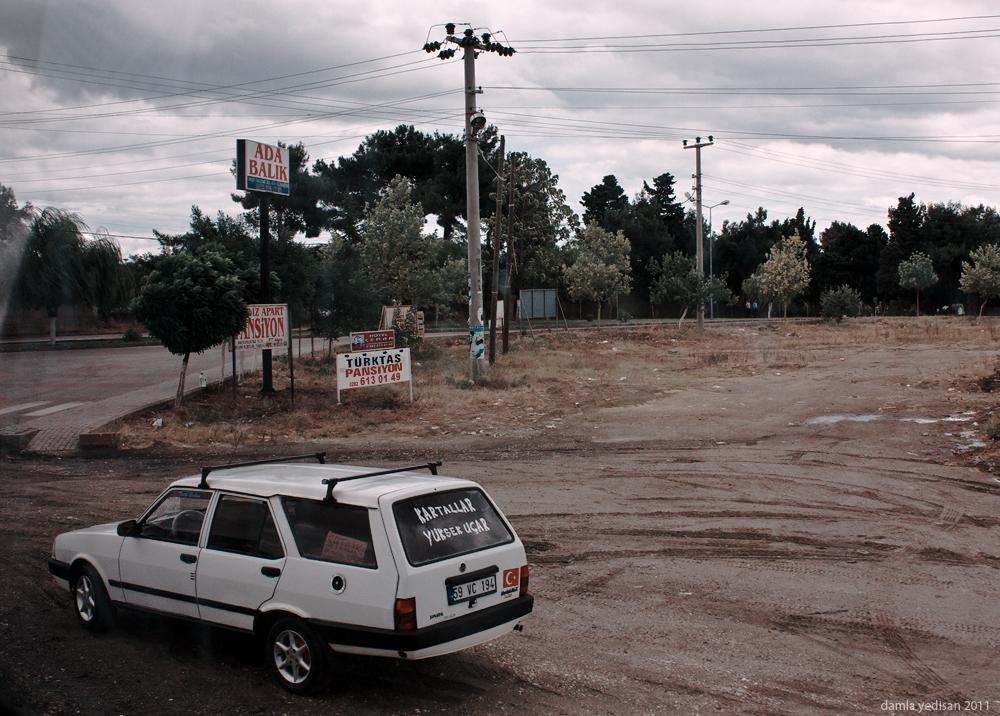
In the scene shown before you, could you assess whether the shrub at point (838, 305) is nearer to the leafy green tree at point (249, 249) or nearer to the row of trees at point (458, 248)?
the row of trees at point (458, 248)

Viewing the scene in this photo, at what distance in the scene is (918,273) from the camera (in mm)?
71625

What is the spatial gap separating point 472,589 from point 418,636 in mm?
538

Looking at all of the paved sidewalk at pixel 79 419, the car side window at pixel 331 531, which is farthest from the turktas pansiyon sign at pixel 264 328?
the car side window at pixel 331 531

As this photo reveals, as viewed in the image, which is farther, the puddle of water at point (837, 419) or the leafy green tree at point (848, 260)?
the leafy green tree at point (848, 260)

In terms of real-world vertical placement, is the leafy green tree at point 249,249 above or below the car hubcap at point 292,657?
above

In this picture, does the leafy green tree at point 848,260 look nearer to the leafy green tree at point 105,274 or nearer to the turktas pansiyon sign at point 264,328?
the leafy green tree at point 105,274

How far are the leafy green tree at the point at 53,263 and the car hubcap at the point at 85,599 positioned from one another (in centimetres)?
3182

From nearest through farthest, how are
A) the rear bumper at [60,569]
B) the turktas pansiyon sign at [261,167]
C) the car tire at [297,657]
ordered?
the car tire at [297,657] → the rear bumper at [60,569] → the turktas pansiyon sign at [261,167]

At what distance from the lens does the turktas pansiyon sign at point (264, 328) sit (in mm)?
17516

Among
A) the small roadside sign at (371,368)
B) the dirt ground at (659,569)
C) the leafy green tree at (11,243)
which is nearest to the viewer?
the dirt ground at (659,569)

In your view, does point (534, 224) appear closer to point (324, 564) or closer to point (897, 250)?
point (897, 250)

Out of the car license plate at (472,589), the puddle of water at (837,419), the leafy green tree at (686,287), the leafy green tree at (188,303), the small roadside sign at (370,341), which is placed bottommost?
the puddle of water at (837,419)

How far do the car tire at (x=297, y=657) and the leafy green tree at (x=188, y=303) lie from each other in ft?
41.7

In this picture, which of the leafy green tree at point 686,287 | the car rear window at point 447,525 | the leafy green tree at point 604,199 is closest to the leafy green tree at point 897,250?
the leafy green tree at point 604,199
